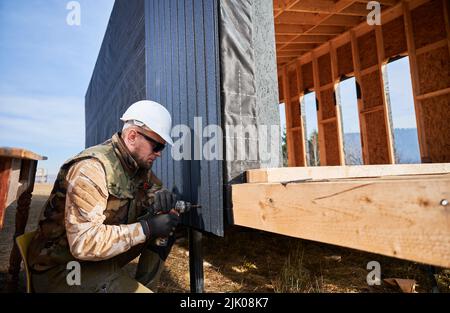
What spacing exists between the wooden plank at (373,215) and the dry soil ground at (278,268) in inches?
69.5

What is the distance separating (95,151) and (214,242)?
10.2 ft

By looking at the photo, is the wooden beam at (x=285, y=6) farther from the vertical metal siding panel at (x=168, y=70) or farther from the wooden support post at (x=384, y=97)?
the vertical metal siding panel at (x=168, y=70)

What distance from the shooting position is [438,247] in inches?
37.7

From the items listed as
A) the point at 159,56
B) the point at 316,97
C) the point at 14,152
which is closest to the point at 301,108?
the point at 316,97

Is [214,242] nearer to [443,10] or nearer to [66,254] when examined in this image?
[66,254]

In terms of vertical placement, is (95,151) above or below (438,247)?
A: above

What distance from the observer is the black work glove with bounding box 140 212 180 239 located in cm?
228

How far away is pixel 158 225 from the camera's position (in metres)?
2.33

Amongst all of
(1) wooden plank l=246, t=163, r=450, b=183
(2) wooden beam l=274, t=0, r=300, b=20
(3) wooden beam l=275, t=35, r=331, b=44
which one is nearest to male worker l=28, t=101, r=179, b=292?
(1) wooden plank l=246, t=163, r=450, b=183

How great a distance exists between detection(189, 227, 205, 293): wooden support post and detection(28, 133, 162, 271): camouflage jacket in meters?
0.71

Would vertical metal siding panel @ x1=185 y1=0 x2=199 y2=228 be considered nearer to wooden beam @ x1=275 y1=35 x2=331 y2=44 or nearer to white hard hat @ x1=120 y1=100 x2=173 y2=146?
white hard hat @ x1=120 y1=100 x2=173 y2=146

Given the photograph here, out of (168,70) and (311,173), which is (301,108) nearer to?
(168,70)

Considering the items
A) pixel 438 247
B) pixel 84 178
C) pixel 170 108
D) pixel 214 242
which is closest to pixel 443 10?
pixel 170 108

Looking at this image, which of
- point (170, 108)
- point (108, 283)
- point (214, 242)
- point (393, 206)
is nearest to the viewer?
point (393, 206)
